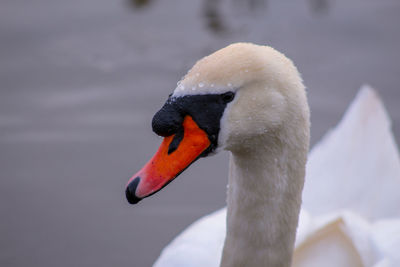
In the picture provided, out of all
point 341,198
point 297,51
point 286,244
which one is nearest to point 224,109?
point 286,244

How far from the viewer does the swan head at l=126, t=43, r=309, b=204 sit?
2.15m

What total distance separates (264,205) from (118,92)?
3174mm

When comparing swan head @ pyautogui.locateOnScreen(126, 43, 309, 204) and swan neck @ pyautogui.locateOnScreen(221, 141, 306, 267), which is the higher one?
swan head @ pyautogui.locateOnScreen(126, 43, 309, 204)

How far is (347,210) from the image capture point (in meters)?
3.70

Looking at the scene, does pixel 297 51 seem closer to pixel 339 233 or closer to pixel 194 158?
pixel 339 233

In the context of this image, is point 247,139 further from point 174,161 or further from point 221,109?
point 174,161

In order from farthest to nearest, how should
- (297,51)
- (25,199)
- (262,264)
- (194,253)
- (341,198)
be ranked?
(297,51), (25,199), (341,198), (194,253), (262,264)

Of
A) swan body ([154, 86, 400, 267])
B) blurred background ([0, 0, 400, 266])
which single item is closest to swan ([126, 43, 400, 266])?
swan body ([154, 86, 400, 267])

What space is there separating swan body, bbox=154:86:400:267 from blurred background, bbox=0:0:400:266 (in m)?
0.82

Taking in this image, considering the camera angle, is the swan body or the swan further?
the swan body

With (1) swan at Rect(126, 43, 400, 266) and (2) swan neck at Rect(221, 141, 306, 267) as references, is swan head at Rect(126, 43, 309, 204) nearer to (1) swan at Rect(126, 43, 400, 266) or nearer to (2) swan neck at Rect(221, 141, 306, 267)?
(1) swan at Rect(126, 43, 400, 266)

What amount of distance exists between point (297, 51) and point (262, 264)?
3656 mm

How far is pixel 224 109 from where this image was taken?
2188mm

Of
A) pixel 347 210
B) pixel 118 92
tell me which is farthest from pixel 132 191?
pixel 118 92
